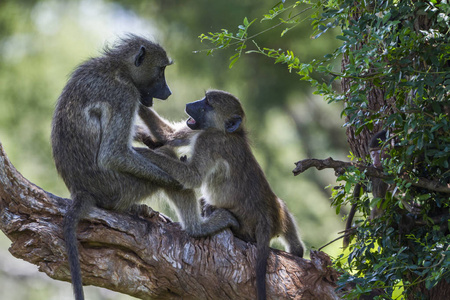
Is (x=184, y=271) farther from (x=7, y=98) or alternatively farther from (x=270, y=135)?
(x=7, y=98)

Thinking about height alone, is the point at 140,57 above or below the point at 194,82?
below

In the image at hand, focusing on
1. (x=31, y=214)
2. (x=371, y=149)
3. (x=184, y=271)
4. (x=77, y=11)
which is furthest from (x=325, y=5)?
(x=77, y=11)

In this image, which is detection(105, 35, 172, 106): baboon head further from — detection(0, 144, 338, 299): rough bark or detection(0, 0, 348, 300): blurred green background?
detection(0, 0, 348, 300): blurred green background

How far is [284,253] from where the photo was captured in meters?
3.94

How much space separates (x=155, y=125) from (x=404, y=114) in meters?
2.03

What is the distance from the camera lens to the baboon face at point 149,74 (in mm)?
4215

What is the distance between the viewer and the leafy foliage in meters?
2.90

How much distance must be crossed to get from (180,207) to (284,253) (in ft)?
2.48

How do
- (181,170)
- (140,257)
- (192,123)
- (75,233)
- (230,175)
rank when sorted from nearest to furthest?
(75,233) → (140,257) → (181,170) → (230,175) → (192,123)

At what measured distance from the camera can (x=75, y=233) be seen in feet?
11.3

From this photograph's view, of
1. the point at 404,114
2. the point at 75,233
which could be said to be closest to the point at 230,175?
the point at 75,233

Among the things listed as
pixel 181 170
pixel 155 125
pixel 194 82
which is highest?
pixel 194 82

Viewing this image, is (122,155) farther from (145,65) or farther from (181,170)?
(145,65)

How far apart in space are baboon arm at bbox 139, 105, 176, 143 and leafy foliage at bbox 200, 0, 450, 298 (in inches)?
53.1
